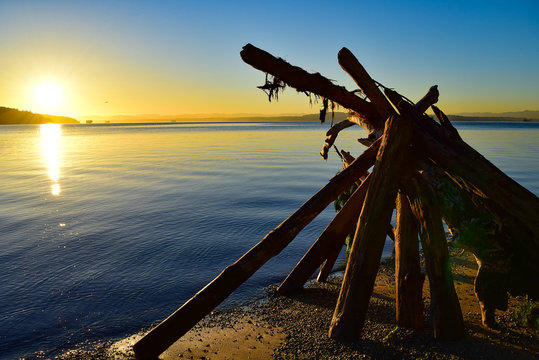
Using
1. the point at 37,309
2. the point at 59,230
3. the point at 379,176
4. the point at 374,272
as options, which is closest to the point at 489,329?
the point at 374,272

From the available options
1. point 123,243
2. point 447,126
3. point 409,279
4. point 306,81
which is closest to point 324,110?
point 306,81

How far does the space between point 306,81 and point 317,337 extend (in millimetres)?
3379

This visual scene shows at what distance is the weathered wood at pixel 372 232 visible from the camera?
4.07 meters

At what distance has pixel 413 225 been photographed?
4.56 metres

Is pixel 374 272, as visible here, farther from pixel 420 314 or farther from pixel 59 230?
pixel 59 230

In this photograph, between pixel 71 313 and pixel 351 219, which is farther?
pixel 71 313

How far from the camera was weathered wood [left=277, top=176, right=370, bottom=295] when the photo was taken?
16.8 feet

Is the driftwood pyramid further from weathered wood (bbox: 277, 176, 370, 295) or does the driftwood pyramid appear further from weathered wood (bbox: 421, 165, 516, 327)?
weathered wood (bbox: 277, 176, 370, 295)

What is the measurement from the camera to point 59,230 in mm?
11164

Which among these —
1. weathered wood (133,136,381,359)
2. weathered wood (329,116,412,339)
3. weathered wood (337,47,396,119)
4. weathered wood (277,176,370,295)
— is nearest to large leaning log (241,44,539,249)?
weathered wood (337,47,396,119)

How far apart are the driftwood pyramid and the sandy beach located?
22 cm

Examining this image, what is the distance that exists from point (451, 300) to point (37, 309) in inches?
267

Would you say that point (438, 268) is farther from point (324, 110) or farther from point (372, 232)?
point (324, 110)

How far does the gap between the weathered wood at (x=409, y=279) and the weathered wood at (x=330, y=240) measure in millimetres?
731
